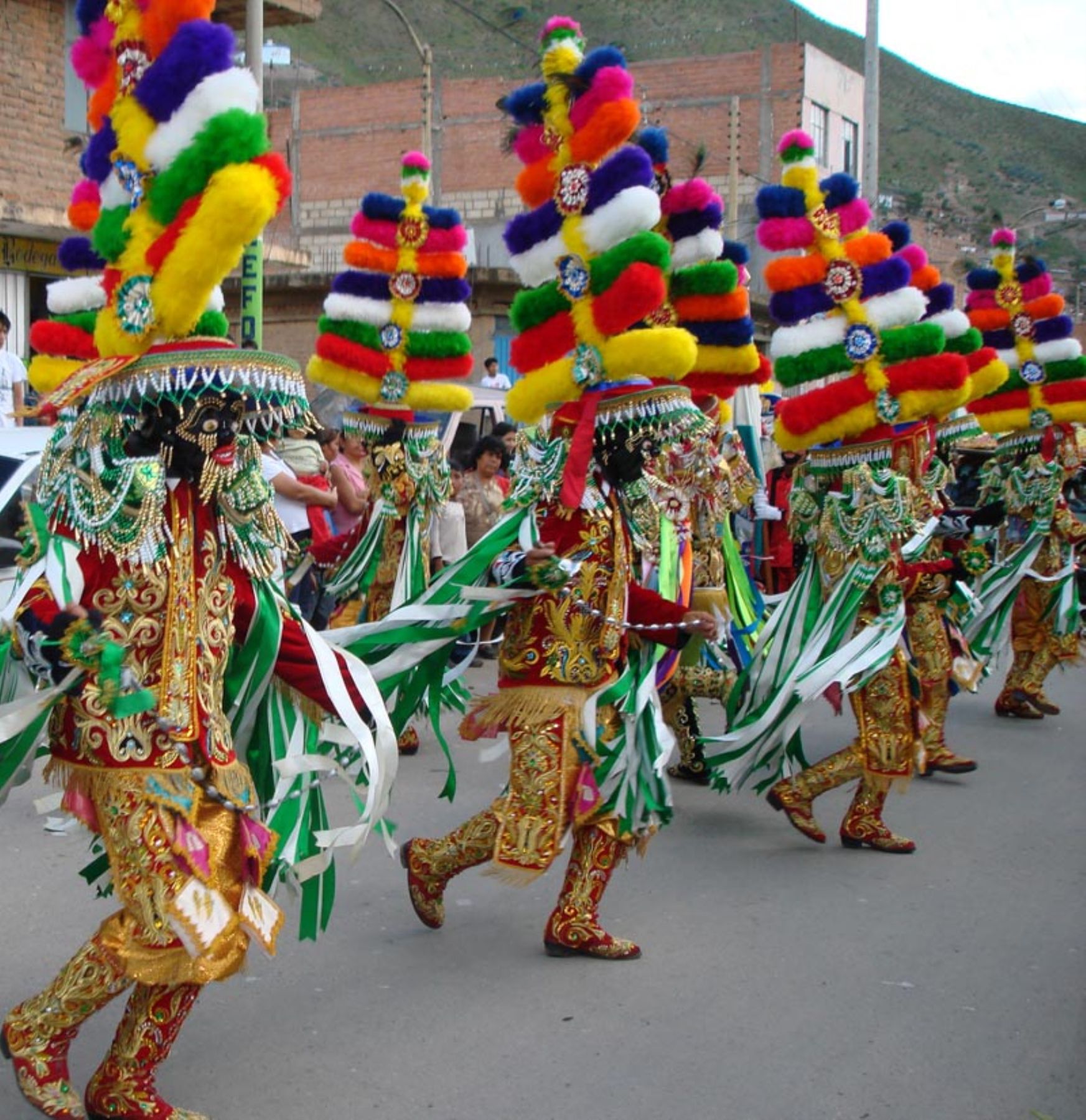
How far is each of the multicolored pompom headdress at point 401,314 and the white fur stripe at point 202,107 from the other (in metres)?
4.87

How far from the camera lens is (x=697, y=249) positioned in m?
6.15

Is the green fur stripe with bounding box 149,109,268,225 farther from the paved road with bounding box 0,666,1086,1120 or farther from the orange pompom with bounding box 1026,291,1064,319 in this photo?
the orange pompom with bounding box 1026,291,1064,319

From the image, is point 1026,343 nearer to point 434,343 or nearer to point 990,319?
point 990,319

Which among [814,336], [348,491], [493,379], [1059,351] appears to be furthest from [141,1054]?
[493,379]

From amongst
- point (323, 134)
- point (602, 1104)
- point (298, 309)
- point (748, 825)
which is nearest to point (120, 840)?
point (602, 1104)

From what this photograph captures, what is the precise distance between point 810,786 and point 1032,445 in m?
3.84

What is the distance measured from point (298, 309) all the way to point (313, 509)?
9997 mm

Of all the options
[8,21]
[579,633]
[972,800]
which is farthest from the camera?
[8,21]

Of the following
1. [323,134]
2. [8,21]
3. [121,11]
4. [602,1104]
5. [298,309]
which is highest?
[323,134]

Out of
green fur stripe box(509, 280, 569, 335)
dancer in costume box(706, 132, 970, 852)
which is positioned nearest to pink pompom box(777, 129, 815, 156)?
dancer in costume box(706, 132, 970, 852)

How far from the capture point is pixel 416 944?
5.02m

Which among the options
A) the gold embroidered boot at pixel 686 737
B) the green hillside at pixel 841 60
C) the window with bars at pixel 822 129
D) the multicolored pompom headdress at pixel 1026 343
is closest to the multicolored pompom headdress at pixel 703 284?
the gold embroidered boot at pixel 686 737

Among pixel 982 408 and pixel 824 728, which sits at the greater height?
pixel 982 408

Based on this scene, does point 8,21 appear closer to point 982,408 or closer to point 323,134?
point 982,408
